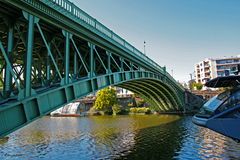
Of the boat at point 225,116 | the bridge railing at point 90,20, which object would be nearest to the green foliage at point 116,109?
the bridge railing at point 90,20

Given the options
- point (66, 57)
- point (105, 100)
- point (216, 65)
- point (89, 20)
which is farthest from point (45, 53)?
point (216, 65)

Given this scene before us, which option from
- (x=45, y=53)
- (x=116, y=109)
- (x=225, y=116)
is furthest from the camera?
(x=116, y=109)

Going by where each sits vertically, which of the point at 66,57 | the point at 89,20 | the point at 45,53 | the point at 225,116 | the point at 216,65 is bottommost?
the point at 225,116

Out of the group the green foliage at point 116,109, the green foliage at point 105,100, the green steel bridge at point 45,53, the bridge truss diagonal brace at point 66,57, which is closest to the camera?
the green steel bridge at point 45,53

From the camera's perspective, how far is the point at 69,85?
15.0 m

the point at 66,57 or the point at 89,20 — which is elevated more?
the point at 89,20

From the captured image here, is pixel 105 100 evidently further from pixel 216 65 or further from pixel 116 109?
pixel 216 65

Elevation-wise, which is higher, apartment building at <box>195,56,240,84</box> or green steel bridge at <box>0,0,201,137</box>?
apartment building at <box>195,56,240,84</box>

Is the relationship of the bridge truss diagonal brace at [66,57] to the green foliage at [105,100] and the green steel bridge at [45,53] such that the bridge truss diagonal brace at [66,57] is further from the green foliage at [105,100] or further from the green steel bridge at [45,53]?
the green foliage at [105,100]

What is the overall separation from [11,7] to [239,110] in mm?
14737

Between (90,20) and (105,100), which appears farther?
(105,100)

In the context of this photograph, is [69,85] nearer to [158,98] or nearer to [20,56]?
[20,56]

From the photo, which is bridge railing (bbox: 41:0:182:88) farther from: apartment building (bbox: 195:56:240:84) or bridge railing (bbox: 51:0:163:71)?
apartment building (bbox: 195:56:240:84)

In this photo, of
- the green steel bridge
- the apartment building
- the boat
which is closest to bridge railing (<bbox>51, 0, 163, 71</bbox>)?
the green steel bridge
